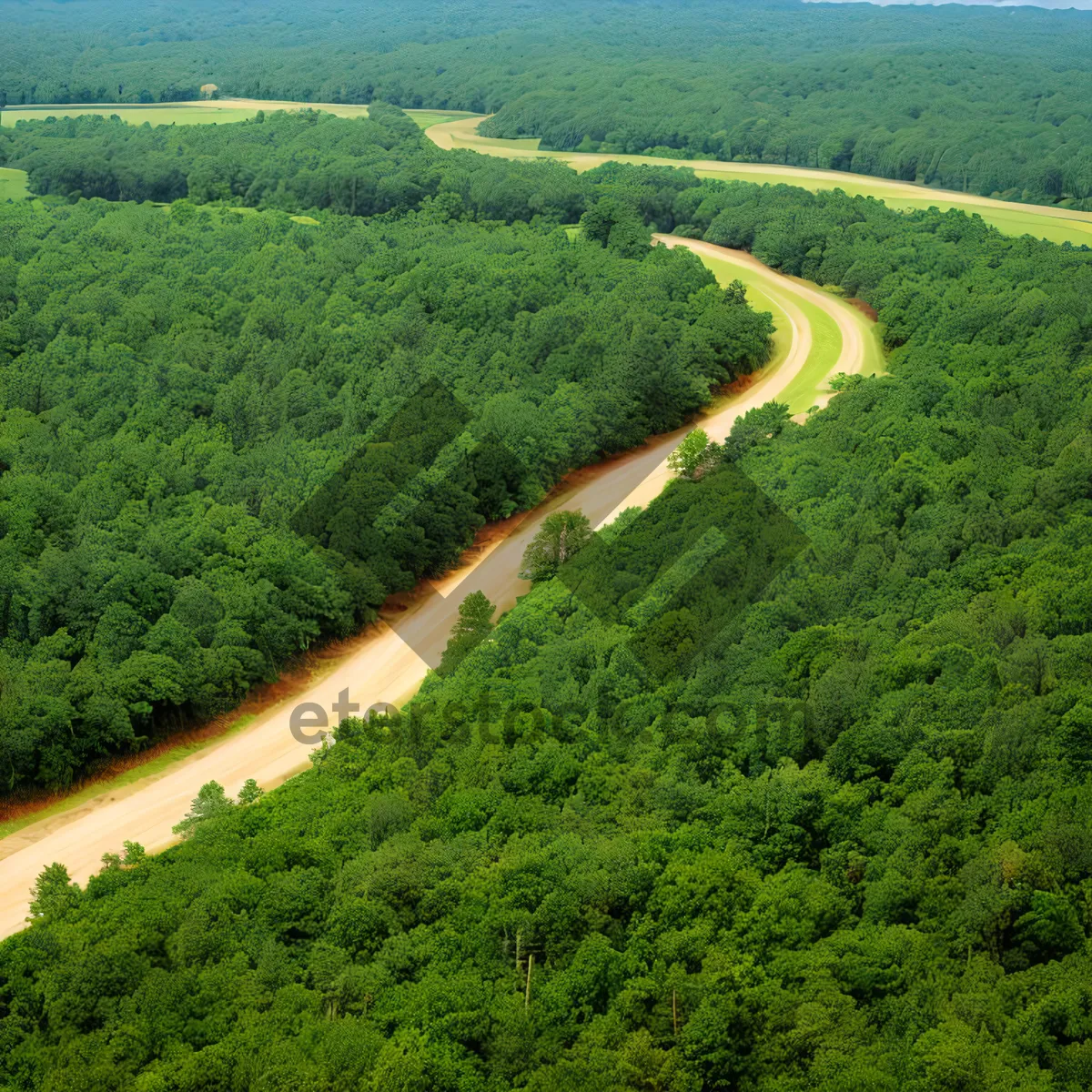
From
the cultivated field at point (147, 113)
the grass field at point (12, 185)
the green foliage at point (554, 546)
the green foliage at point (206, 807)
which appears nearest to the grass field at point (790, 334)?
the green foliage at point (554, 546)

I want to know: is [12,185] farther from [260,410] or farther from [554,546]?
[554,546]

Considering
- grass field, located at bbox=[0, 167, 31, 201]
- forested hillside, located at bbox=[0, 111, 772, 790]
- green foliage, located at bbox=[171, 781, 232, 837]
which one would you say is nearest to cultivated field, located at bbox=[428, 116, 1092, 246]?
forested hillside, located at bbox=[0, 111, 772, 790]

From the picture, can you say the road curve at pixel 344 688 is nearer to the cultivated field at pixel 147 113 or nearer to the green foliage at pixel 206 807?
the green foliage at pixel 206 807

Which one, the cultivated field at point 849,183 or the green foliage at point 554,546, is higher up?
the cultivated field at point 849,183

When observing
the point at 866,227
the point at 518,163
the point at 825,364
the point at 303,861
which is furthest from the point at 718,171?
the point at 303,861

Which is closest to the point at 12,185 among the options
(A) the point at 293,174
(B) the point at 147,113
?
(A) the point at 293,174

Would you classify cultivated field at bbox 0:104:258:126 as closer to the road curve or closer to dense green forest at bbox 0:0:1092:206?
dense green forest at bbox 0:0:1092:206

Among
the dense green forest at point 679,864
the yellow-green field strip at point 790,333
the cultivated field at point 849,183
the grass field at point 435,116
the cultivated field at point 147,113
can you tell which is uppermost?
the cultivated field at point 147,113
